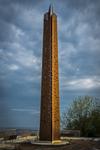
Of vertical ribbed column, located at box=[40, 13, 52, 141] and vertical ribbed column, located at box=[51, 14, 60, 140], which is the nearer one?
vertical ribbed column, located at box=[40, 13, 52, 141]

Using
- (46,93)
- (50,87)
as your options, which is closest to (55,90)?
(50,87)

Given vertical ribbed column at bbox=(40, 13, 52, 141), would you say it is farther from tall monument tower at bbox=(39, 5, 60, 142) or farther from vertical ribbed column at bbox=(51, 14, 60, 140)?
vertical ribbed column at bbox=(51, 14, 60, 140)

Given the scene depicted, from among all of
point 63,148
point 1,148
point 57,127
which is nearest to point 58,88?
point 57,127

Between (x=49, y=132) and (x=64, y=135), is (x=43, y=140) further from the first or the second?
(x=64, y=135)

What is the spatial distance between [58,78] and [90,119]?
13644 millimetres

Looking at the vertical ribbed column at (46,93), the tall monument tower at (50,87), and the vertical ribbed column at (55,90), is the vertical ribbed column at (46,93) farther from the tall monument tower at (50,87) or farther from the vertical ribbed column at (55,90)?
the vertical ribbed column at (55,90)

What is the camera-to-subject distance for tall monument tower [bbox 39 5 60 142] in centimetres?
2648

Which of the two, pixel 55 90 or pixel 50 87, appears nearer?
pixel 50 87

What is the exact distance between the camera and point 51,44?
2761 cm

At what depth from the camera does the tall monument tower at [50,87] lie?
26.5 meters

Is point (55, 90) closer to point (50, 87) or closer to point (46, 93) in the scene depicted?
point (50, 87)

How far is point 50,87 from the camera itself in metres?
26.9

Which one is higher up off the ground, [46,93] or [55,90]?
[55,90]

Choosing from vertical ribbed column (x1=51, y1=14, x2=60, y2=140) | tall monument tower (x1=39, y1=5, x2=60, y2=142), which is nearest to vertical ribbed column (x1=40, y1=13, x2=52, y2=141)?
tall monument tower (x1=39, y1=5, x2=60, y2=142)
